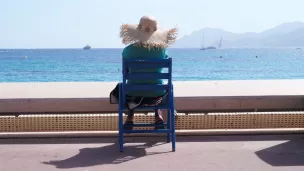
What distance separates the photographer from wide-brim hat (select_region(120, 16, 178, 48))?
4.07m

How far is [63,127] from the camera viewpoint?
4535 mm

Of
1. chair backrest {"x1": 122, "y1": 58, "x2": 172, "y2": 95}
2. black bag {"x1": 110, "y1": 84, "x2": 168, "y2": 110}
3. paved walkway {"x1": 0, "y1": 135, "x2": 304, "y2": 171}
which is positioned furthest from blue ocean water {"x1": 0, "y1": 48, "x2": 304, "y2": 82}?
chair backrest {"x1": 122, "y1": 58, "x2": 172, "y2": 95}

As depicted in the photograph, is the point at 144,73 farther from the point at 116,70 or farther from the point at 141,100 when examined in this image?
the point at 116,70

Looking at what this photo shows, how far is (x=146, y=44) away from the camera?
404 centimetres

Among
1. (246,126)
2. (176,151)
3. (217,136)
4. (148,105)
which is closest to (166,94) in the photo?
(148,105)

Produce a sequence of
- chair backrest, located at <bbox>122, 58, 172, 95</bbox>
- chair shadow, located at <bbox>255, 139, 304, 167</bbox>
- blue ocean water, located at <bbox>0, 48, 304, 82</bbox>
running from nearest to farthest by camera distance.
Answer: chair shadow, located at <bbox>255, 139, 304, 167</bbox> < chair backrest, located at <bbox>122, 58, 172, 95</bbox> < blue ocean water, located at <bbox>0, 48, 304, 82</bbox>

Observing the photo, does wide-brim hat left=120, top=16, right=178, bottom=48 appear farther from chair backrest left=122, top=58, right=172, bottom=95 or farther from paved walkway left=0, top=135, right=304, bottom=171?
paved walkway left=0, top=135, right=304, bottom=171

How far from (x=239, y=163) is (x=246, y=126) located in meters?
1.13

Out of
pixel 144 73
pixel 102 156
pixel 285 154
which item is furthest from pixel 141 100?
pixel 285 154

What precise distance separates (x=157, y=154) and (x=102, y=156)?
499mm

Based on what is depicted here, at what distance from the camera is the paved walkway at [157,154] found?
11.4ft

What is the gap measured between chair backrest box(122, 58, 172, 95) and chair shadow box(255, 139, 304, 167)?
1.09 m

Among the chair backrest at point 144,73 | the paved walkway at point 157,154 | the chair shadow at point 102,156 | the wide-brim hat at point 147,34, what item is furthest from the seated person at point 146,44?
the paved walkway at point 157,154

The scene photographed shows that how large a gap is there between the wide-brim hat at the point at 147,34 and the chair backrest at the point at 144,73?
29 cm
